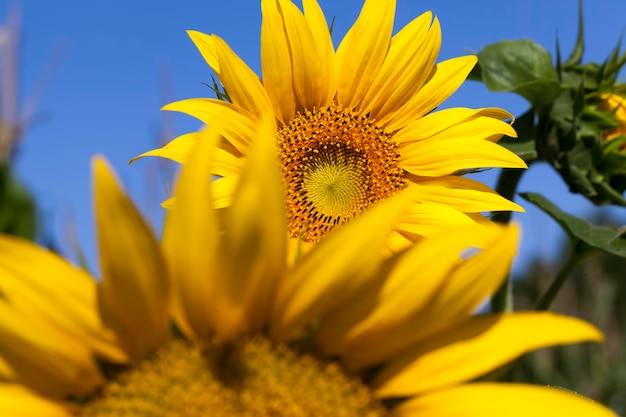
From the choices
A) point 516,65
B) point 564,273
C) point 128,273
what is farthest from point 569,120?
point 128,273

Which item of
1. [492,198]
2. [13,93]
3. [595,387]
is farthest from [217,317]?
[595,387]

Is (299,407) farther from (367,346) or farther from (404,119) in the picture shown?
(404,119)

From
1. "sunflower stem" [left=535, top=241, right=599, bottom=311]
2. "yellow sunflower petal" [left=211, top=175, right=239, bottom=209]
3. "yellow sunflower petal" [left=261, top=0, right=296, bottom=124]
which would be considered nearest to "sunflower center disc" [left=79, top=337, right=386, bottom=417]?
"yellow sunflower petal" [left=211, top=175, right=239, bottom=209]

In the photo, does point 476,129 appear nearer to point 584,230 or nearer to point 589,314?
point 584,230

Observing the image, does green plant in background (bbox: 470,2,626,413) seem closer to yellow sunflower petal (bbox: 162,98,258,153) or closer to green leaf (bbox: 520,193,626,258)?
green leaf (bbox: 520,193,626,258)

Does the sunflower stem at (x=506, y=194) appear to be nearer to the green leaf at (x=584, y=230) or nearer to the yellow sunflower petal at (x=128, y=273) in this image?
the green leaf at (x=584, y=230)

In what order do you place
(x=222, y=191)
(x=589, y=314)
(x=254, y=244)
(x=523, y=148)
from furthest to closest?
(x=589, y=314) < (x=523, y=148) < (x=222, y=191) < (x=254, y=244)

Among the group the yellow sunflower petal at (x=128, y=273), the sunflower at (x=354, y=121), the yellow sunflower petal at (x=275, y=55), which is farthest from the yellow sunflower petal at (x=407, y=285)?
the yellow sunflower petal at (x=275, y=55)
